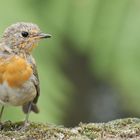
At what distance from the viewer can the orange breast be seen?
207 inches

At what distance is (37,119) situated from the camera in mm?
6160

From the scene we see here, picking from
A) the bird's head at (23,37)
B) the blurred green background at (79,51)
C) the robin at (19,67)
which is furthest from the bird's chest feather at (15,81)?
the blurred green background at (79,51)

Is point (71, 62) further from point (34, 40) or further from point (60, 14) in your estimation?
point (34, 40)

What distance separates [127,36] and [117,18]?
29 centimetres

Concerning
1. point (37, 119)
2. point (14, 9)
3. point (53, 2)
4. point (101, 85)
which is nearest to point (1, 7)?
point (14, 9)

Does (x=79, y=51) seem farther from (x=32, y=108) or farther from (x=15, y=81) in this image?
(x=15, y=81)

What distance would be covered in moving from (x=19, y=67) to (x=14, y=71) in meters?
0.05

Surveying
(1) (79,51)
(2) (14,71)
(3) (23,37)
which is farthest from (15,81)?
(1) (79,51)

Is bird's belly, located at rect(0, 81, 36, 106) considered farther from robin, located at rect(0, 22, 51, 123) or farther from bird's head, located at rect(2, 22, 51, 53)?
bird's head, located at rect(2, 22, 51, 53)

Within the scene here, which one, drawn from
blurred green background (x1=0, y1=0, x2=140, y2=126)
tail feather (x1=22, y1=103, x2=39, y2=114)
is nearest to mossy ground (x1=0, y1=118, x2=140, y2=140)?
tail feather (x1=22, y1=103, x2=39, y2=114)

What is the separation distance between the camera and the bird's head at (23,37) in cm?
550

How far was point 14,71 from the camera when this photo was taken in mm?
5293

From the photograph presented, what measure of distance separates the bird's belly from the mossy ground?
0.90 feet

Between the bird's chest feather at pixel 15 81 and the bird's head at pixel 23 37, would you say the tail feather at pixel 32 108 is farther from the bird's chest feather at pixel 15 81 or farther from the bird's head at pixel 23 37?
the bird's head at pixel 23 37
